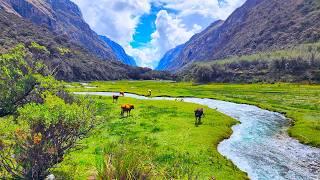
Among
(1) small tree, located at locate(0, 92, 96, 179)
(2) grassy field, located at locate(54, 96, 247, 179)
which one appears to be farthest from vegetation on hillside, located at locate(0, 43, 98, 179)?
(2) grassy field, located at locate(54, 96, 247, 179)

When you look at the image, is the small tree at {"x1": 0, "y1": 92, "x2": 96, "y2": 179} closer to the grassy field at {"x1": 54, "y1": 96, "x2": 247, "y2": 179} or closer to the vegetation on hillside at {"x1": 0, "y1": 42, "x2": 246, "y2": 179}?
the vegetation on hillside at {"x1": 0, "y1": 42, "x2": 246, "y2": 179}

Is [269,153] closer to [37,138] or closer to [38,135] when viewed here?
[38,135]

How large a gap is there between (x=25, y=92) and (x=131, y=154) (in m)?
19.6

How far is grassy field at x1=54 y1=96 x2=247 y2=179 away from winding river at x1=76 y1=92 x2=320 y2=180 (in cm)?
152

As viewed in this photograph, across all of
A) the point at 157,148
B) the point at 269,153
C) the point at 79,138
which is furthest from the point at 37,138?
the point at 269,153

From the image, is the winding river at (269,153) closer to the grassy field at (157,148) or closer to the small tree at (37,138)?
the grassy field at (157,148)

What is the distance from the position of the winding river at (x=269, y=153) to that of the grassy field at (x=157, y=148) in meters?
1.52

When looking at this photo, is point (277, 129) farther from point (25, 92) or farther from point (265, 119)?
point (25, 92)

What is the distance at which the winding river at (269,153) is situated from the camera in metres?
28.2

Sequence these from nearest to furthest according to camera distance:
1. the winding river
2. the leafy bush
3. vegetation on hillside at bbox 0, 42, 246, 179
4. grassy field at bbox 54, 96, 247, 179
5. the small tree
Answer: grassy field at bbox 54, 96, 247, 179, vegetation on hillside at bbox 0, 42, 246, 179, the small tree, the winding river, the leafy bush

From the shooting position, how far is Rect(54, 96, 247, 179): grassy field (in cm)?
1355

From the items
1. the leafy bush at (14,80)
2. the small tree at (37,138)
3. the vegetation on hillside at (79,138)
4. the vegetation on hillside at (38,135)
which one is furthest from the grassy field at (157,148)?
the leafy bush at (14,80)

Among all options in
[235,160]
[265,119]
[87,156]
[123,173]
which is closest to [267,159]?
[235,160]

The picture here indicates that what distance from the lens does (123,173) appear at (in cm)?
1264
